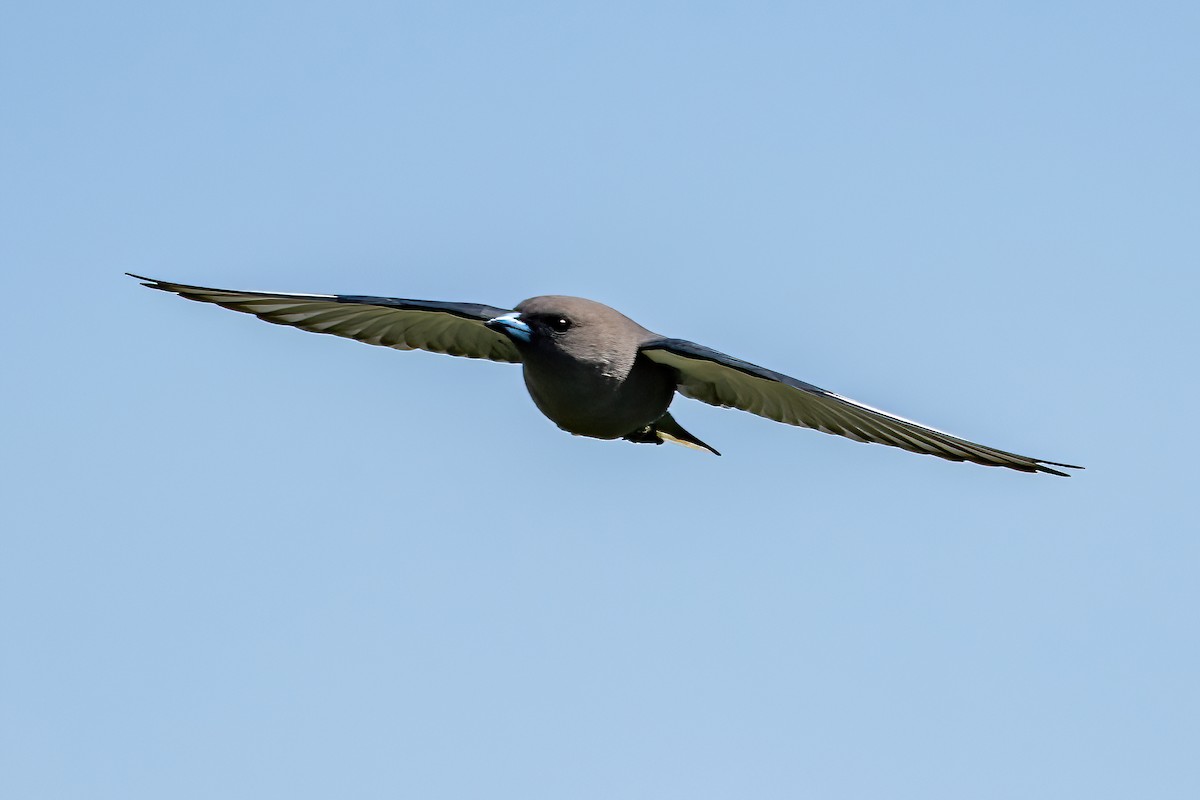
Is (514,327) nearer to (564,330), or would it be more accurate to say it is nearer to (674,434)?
(564,330)

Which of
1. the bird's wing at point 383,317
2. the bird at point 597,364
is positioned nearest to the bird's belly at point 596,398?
the bird at point 597,364

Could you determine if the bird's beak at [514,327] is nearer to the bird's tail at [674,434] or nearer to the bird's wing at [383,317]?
the bird's wing at [383,317]

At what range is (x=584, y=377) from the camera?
1156cm

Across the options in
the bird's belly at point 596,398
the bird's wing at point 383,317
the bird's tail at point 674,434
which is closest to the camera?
the bird's belly at point 596,398

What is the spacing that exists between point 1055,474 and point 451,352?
5990mm

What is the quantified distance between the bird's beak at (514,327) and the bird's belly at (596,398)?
13.3 inches

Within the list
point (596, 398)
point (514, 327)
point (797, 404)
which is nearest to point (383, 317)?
point (514, 327)

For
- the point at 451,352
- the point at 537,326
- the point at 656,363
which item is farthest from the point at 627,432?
the point at 451,352

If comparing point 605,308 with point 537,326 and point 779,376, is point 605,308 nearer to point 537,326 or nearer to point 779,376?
point 537,326

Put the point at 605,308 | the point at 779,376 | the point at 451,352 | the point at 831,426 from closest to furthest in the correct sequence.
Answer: the point at 779,376 → the point at 605,308 → the point at 831,426 → the point at 451,352

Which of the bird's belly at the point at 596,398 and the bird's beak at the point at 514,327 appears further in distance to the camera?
the bird's belly at the point at 596,398

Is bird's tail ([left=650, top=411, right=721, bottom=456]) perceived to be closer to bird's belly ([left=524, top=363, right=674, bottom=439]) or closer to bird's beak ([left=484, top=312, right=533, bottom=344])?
bird's belly ([left=524, top=363, right=674, bottom=439])

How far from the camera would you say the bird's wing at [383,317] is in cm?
1235

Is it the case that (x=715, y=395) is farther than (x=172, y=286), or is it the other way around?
(x=715, y=395)
